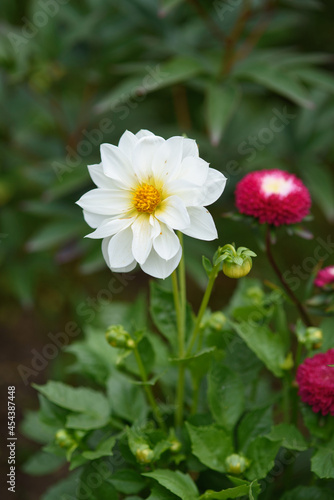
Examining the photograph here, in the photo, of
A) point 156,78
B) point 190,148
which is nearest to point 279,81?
point 156,78

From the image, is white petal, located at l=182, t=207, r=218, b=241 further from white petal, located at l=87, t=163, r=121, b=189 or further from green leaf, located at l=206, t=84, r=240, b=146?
green leaf, located at l=206, t=84, r=240, b=146

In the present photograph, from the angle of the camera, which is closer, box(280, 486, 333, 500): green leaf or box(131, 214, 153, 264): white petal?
box(131, 214, 153, 264): white petal

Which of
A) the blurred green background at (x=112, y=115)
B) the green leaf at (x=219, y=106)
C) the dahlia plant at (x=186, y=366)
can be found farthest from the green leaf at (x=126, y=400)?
the green leaf at (x=219, y=106)

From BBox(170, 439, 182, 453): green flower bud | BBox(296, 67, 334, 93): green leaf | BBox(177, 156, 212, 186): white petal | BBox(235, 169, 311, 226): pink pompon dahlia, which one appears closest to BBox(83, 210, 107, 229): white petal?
BBox(177, 156, 212, 186): white petal

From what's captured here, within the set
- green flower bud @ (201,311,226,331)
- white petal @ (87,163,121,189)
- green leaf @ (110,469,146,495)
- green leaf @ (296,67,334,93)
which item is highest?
green leaf @ (296,67,334,93)

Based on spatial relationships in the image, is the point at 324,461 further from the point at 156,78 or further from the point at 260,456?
the point at 156,78

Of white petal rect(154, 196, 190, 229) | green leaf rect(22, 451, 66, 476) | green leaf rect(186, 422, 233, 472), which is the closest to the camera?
white petal rect(154, 196, 190, 229)
